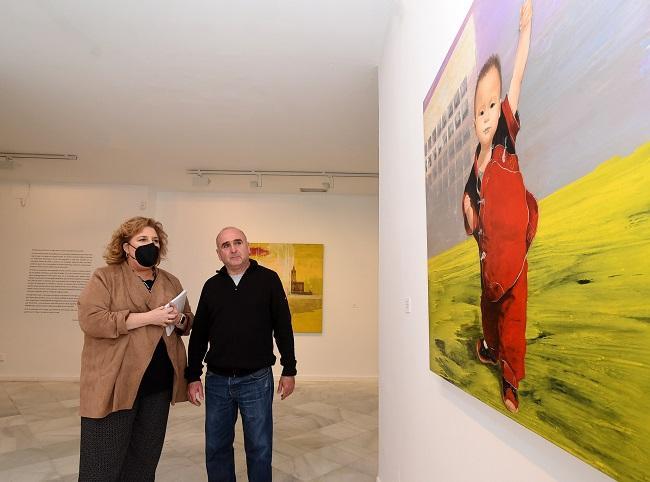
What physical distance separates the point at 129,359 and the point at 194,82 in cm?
246

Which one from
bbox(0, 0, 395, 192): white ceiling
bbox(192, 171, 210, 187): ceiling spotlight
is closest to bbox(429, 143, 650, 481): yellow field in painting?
bbox(0, 0, 395, 192): white ceiling

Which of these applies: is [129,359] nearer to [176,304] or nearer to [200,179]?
[176,304]

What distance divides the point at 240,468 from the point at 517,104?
3.29 metres

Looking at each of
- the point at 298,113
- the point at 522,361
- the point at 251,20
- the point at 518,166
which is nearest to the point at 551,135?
the point at 518,166

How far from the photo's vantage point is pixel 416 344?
5.95ft

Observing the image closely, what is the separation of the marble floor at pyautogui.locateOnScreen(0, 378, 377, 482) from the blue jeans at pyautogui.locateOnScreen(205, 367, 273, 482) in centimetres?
70

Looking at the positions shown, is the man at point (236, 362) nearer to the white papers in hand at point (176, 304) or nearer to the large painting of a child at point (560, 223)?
the white papers in hand at point (176, 304)

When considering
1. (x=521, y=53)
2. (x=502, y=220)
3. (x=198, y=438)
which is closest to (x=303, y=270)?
(x=198, y=438)

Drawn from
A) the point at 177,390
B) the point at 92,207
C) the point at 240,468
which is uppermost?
the point at 92,207

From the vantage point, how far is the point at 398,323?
7.14 feet

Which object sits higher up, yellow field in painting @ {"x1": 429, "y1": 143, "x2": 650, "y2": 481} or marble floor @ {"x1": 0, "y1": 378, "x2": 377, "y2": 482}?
yellow field in painting @ {"x1": 429, "y1": 143, "x2": 650, "y2": 481}

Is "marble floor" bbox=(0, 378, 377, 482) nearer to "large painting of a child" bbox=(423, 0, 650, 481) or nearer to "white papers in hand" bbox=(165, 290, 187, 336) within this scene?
"white papers in hand" bbox=(165, 290, 187, 336)

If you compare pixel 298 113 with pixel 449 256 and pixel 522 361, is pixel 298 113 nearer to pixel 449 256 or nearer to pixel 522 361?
pixel 449 256

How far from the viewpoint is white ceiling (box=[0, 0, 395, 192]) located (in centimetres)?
263
